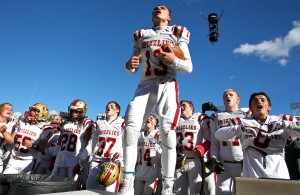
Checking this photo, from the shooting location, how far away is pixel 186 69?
328 cm

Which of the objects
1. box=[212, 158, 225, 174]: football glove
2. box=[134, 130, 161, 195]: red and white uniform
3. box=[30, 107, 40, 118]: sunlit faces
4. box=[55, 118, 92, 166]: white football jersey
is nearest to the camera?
box=[212, 158, 225, 174]: football glove

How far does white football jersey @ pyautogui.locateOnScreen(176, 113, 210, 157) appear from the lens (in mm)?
5293

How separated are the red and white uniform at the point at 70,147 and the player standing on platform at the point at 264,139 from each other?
12.7 ft

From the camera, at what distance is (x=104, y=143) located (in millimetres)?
5984

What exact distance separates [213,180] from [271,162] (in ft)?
5.95

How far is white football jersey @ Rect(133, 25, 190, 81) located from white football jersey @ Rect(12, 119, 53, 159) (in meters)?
4.49

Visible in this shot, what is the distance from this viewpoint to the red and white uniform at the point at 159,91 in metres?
3.07

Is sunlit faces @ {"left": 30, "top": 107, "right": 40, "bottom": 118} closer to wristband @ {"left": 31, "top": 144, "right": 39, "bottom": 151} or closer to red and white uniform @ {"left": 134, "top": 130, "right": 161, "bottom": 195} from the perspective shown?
wristband @ {"left": 31, "top": 144, "right": 39, "bottom": 151}

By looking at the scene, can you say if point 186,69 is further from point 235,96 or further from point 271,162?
point 235,96

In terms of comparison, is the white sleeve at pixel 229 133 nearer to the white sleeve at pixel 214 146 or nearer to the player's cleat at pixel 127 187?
the white sleeve at pixel 214 146

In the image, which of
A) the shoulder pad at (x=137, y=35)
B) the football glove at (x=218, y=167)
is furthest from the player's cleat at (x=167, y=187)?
the shoulder pad at (x=137, y=35)

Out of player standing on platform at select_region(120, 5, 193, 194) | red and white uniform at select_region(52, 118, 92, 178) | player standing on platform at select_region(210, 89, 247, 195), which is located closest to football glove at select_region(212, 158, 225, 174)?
player standing on platform at select_region(210, 89, 247, 195)

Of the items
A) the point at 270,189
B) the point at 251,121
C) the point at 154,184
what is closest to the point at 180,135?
the point at 154,184

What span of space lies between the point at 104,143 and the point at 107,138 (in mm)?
130
